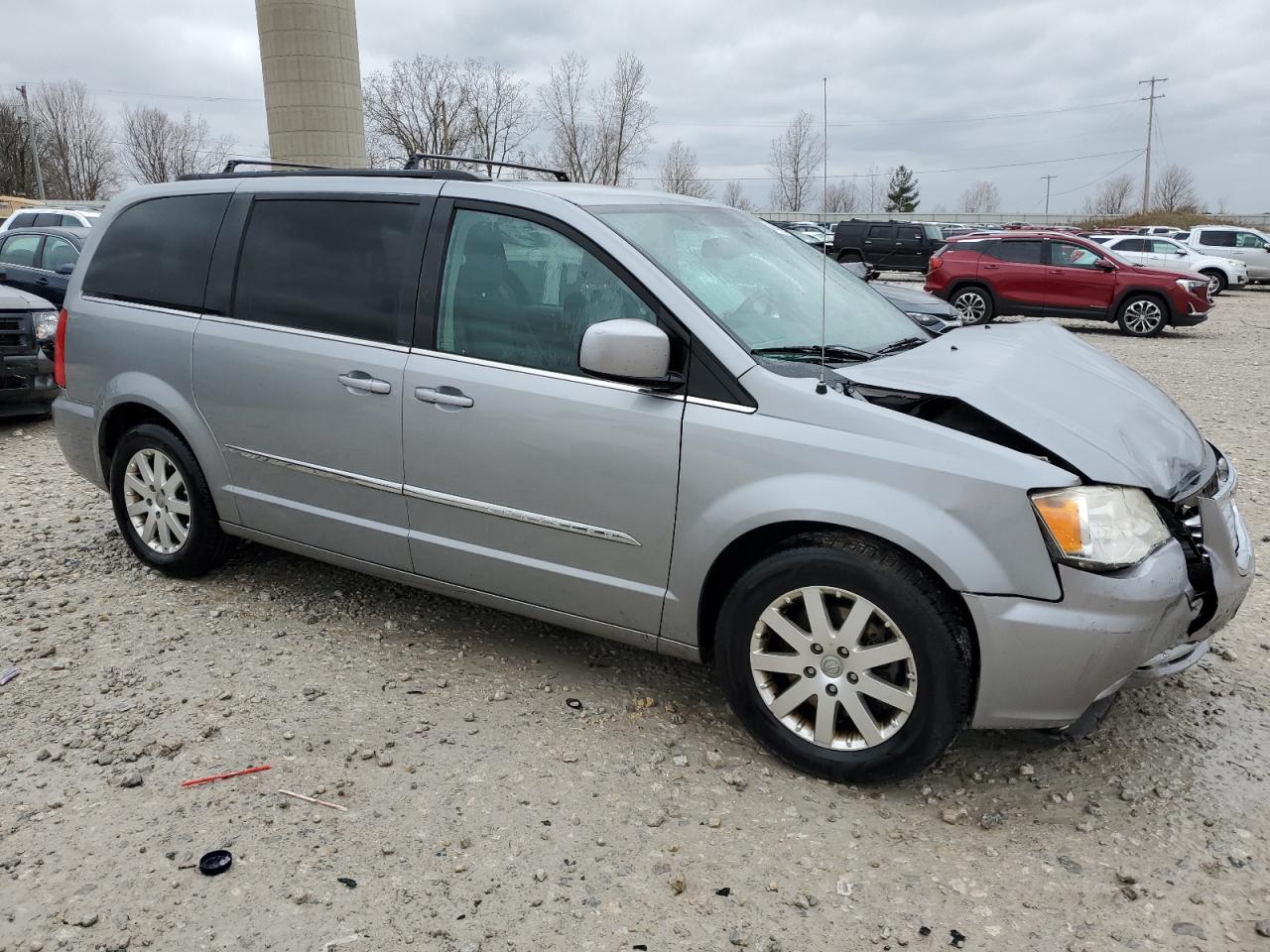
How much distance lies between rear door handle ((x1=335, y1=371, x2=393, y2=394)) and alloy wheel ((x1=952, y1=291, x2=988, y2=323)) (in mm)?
16452

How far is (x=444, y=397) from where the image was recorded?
350cm

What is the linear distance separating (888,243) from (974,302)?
11830 millimetres

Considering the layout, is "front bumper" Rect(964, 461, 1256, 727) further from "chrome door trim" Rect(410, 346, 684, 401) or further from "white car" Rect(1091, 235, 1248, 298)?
"white car" Rect(1091, 235, 1248, 298)

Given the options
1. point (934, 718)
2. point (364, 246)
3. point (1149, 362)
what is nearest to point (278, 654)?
point (364, 246)

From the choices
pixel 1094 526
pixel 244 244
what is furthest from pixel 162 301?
pixel 1094 526

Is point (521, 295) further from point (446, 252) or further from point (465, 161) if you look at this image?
point (465, 161)

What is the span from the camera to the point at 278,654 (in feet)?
13.0

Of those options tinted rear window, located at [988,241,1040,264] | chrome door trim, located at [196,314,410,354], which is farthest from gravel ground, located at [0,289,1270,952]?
tinted rear window, located at [988,241,1040,264]

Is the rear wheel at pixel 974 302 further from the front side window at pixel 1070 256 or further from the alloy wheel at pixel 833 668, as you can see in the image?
the alloy wheel at pixel 833 668

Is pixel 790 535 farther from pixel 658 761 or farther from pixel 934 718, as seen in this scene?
pixel 658 761

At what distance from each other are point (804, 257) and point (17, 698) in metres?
3.42

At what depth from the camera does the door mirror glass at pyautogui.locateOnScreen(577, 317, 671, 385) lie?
9.86 feet

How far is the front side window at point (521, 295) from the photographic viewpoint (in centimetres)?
334

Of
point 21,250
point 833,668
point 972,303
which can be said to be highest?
point 21,250
